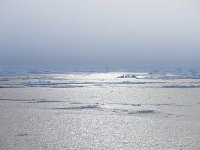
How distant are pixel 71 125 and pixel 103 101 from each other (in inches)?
276

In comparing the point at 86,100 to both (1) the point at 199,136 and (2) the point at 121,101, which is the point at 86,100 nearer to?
(2) the point at 121,101

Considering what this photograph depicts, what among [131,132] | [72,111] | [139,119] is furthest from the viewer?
[72,111]

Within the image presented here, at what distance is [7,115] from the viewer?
14.3 metres

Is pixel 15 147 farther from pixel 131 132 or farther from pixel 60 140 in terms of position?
pixel 131 132

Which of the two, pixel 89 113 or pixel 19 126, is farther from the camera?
pixel 89 113

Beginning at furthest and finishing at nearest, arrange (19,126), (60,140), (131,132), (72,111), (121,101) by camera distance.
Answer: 1. (121,101)
2. (72,111)
3. (19,126)
4. (131,132)
5. (60,140)

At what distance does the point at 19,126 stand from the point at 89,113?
3.41m

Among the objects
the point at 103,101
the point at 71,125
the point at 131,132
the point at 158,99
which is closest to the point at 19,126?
the point at 71,125

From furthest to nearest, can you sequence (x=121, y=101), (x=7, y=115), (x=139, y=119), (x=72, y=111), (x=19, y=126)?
(x=121, y=101) → (x=72, y=111) → (x=7, y=115) → (x=139, y=119) → (x=19, y=126)

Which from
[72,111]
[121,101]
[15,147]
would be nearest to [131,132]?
[15,147]

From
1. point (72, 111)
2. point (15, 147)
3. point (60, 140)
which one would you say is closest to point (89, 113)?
point (72, 111)

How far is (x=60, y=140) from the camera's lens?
10148mm

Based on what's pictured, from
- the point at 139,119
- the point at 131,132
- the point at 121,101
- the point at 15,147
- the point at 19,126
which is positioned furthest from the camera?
the point at 121,101

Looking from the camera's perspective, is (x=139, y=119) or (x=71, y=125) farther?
(x=139, y=119)
